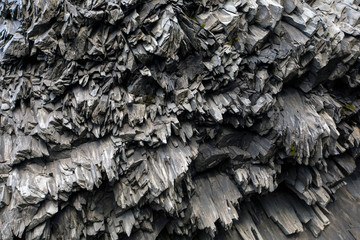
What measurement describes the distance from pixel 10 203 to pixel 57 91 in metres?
6.16

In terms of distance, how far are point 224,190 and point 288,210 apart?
6500 mm

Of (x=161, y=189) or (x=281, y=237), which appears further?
(x=281, y=237)

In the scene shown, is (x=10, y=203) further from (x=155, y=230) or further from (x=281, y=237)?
(x=281, y=237)

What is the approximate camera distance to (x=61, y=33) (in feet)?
48.0


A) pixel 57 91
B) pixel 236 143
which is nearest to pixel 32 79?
pixel 57 91

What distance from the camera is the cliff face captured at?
48.4 feet

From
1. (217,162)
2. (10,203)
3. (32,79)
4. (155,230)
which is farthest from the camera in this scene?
(217,162)

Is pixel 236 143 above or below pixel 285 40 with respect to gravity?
below

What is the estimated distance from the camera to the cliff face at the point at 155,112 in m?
14.8

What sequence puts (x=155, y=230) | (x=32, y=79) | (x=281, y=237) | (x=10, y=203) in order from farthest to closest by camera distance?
(x=281, y=237)
(x=155, y=230)
(x=32, y=79)
(x=10, y=203)

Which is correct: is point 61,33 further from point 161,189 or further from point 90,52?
point 161,189

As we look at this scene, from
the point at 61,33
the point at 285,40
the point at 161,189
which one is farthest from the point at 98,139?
the point at 285,40

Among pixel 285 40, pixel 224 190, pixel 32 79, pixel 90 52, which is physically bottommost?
pixel 224 190

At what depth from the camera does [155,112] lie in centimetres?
1620
